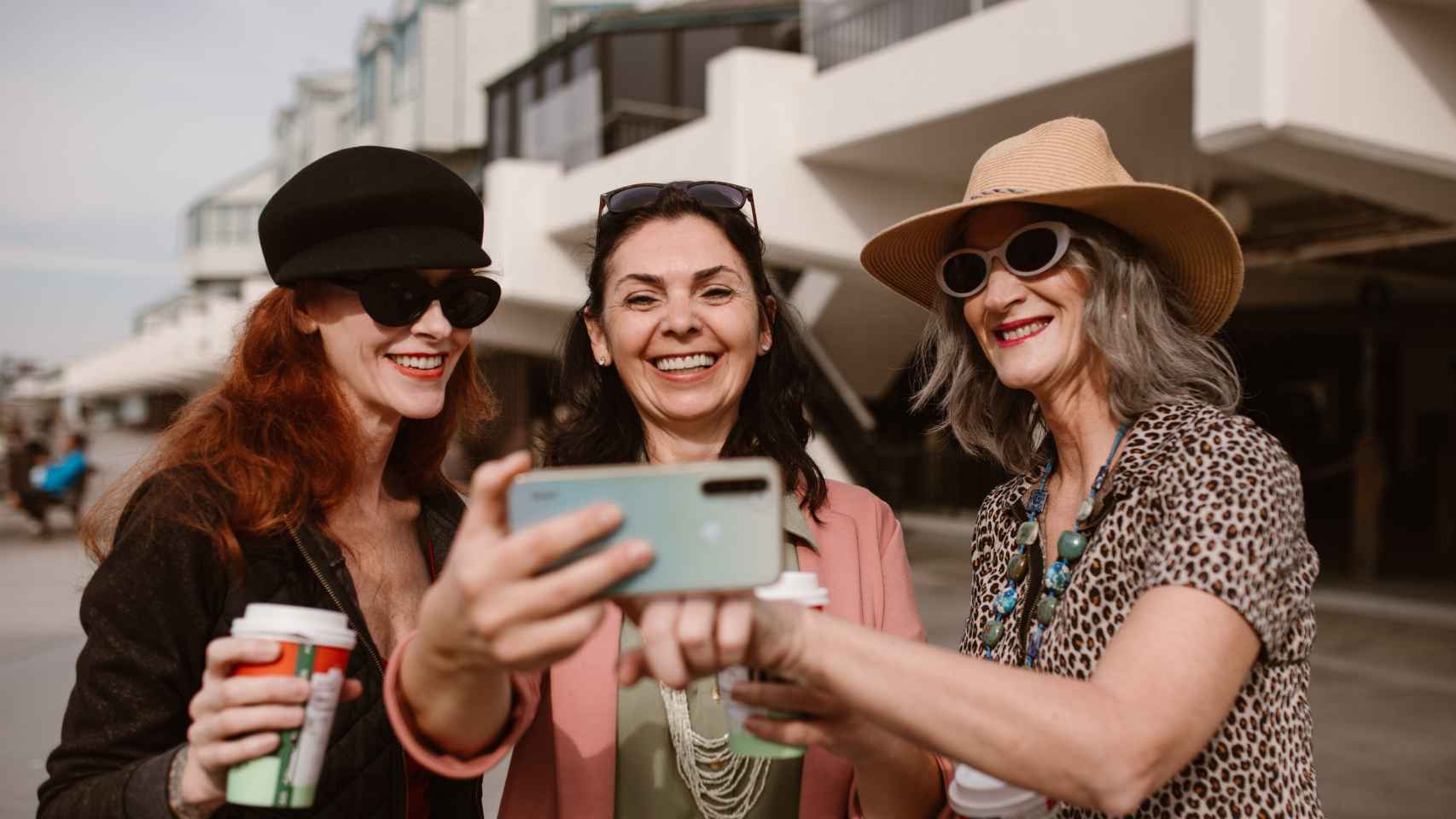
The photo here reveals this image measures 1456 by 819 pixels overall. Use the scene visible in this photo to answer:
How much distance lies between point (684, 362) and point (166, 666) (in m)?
1.09

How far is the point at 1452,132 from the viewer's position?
7457 millimetres

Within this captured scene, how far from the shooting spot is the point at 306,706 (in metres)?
1.43

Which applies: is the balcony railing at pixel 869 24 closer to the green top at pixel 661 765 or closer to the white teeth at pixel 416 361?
the white teeth at pixel 416 361

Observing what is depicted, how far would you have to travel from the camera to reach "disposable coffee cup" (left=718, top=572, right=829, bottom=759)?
1.40 m

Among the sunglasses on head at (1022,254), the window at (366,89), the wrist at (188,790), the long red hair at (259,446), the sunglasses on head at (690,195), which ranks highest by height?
the window at (366,89)

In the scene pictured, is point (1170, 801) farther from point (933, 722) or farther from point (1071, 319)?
point (1071, 319)

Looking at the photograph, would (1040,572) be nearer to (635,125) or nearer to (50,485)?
(635,125)

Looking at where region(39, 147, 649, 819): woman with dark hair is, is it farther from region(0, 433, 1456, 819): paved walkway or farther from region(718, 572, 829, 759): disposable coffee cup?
region(718, 572, 829, 759): disposable coffee cup

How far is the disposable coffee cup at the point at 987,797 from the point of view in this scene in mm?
1483

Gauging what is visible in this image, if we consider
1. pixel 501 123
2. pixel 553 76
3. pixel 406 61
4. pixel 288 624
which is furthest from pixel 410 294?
pixel 406 61

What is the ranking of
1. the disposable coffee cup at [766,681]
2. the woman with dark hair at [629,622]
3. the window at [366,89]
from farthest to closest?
1. the window at [366,89]
2. the woman with dark hair at [629,622]
3. the disposable coffee cup at [766,681]

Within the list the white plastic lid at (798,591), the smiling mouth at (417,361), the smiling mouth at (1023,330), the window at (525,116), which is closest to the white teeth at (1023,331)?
the smiling mouth at (1023,330)

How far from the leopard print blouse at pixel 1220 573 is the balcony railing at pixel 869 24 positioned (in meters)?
9.29

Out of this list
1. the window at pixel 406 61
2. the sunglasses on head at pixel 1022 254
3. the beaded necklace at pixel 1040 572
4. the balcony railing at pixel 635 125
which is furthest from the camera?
the window at pixel 406 61
